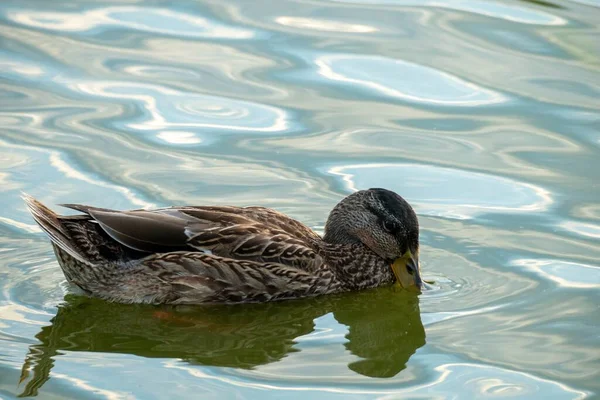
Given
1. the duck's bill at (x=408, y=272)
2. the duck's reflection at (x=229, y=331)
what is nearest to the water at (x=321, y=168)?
the duck's reflection at (x=229, y=331)

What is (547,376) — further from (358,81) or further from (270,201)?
(358,81)

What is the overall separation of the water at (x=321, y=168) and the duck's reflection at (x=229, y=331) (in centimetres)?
2

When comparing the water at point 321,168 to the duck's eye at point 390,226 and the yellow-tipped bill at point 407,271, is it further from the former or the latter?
the duck's eye at point 390,226

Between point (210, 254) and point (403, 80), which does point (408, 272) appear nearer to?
point (210, 254)

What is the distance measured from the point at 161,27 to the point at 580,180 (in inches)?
231

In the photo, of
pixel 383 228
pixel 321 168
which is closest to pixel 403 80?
pixel 321 168

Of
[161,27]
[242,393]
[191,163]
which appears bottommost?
[242,393]

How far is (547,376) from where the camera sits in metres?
7.65

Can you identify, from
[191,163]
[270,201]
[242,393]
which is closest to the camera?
[242,393]

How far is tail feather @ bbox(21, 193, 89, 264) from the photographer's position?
8719mm

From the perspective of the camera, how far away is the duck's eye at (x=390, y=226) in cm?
926

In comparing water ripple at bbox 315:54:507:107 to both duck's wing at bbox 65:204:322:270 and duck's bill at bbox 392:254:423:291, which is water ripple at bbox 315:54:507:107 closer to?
duck's bill at bbox 392:254:423:291

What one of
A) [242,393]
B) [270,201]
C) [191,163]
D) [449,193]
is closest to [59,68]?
[191,163]

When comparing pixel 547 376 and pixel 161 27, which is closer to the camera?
pixel 547 376
